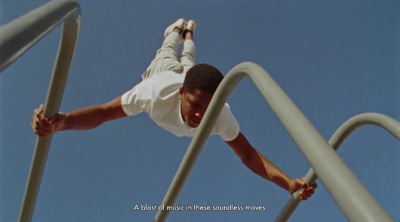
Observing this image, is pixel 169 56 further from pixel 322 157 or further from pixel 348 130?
pixel 322 157

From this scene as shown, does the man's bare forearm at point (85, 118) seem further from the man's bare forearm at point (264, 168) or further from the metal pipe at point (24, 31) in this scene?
the metal pipe at point (24, 31)

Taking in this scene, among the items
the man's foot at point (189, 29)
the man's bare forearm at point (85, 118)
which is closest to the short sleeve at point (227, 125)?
the man's bare forearm at point (85, 118)

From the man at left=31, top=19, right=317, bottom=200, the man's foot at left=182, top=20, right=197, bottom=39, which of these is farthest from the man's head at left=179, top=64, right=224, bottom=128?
the man's foot at left=182, top=20, right=197, bottom=39

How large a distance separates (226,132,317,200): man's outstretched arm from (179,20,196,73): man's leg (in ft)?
2.74

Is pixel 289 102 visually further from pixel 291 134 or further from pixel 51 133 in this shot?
pixel 51 133

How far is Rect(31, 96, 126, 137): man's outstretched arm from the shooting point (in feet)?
7.36

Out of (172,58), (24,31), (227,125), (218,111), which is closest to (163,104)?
(227,125)

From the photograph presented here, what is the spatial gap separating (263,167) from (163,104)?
96 cm

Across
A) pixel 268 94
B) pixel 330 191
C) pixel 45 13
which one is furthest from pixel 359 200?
pixel 45 13

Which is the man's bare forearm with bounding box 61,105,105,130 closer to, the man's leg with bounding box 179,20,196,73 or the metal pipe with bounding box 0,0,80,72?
the man's leg with bounding box 179,20,196,73

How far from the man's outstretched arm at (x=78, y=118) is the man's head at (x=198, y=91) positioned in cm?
53

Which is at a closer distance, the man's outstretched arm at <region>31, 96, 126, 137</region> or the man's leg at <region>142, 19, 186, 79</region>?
the man's outstretched arm at <region>31, 96, 126, 137</region>

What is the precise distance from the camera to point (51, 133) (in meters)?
2.26

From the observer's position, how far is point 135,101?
130 inches
